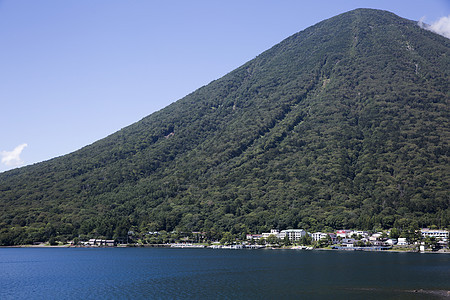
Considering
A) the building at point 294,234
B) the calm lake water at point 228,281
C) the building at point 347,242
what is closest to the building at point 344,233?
the building at point 347,242

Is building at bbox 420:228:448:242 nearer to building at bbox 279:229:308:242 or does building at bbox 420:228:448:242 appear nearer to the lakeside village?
the lakeside village

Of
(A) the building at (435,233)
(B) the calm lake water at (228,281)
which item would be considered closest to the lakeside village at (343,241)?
(A) the building at (435,233)

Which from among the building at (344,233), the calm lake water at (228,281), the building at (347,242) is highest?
the building at (344,233)

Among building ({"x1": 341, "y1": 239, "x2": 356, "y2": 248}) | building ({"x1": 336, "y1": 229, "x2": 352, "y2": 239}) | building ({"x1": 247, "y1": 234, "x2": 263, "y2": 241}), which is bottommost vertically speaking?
building ({"x1": 341, "y1": 239, "x2": 356, "y2": 248})

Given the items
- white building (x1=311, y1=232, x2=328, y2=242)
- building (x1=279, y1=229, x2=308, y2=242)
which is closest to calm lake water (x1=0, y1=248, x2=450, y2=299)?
white building (x1=311, y1=232, x2=328, y2=242)

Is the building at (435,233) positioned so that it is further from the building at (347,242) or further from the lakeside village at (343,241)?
the building at (347,242)

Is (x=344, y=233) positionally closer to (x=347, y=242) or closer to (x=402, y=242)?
(x=347, y=242)

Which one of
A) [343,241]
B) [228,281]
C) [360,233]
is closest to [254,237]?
[343,241]

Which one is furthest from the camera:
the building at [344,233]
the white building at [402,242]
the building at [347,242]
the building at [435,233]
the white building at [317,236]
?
the white building at [317,236]

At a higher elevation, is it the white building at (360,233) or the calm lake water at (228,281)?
the white building at (360,233)

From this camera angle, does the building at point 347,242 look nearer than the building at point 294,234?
Yes

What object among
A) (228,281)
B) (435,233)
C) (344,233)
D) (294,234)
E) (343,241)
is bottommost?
(228,281)

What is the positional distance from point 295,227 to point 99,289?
128 m

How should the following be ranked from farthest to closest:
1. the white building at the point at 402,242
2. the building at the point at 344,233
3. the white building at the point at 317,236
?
the white building at the point at 317,236 < the building at the point at 344,233 < the white building at the point at 402,242
